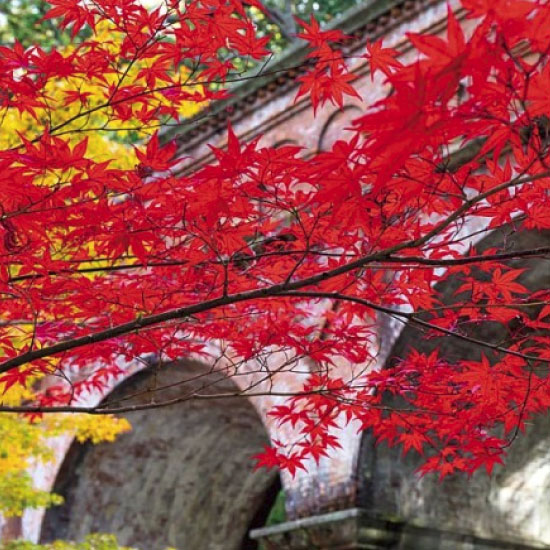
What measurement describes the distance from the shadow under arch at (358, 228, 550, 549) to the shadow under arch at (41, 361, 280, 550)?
9.51 ft

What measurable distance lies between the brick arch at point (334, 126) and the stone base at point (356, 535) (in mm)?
2850

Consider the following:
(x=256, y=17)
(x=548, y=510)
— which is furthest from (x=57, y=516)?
(x=256, y=17)

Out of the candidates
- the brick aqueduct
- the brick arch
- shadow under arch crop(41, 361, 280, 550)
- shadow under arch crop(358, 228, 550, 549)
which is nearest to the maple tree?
the brick aqueduct

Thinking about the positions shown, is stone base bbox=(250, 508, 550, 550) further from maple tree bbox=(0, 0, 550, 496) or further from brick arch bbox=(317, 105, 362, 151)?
brick arch bbox=(317, 105, 362, 151)

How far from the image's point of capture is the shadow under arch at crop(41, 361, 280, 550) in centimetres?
1011

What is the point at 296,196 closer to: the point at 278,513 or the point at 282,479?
the point at 282,479

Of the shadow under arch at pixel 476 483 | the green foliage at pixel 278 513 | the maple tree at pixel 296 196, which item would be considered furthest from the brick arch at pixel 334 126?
the green foliage at pixel 278 513

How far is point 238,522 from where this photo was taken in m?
11.8

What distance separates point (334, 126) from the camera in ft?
24.9

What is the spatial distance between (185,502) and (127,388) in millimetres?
2125

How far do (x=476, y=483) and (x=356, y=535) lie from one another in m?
1.57

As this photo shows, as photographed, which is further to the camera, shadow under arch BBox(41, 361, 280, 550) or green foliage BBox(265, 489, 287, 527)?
green foliage BBox(265, 489, 287, 527)

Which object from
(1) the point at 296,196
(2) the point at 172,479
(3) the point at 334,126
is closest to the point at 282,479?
(3) the point at 334,126

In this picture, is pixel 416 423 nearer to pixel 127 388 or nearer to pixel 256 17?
pixel 127 388
